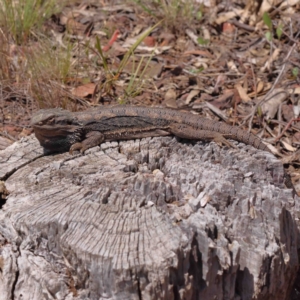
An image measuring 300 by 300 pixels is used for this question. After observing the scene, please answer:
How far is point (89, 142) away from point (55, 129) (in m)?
0.26

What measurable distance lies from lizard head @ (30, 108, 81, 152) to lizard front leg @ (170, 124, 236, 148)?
69 cm

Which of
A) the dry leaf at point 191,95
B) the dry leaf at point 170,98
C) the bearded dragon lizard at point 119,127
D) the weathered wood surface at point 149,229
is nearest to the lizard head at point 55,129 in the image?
the bearded dragon lizard at point 119,127

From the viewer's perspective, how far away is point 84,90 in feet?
17.9

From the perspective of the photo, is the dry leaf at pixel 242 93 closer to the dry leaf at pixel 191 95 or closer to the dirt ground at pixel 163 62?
the dirt ground at pixel 163 62

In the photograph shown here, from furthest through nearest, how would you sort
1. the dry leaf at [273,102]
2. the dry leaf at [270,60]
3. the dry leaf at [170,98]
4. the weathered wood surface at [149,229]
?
the dry leaf at [270,60], the dry leaf at [170,98], the dry leaf at [273,102], the weathered wood surface at [149,229]

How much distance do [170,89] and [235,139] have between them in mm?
1921

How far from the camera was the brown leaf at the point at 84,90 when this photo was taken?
5.38 metres

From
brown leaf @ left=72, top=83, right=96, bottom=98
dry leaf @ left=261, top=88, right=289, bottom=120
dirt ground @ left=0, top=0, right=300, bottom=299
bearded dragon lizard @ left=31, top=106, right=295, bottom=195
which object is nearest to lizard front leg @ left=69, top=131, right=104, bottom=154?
bearded dragon lizard @ left=31, top=106, right=295, bottom=195

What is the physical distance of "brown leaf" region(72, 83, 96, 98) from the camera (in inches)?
212

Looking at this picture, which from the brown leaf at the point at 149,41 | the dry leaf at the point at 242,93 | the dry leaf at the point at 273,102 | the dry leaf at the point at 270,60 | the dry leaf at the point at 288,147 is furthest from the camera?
the brown leaf at the point at 149,41

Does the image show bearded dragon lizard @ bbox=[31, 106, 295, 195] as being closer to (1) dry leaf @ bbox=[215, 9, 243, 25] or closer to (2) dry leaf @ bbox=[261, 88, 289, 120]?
(2) dry leaf @ bbox=[261, 88, 289, 120]

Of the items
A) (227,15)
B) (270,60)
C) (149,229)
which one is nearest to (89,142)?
(149,229)

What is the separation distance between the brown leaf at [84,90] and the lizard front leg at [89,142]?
1.53m

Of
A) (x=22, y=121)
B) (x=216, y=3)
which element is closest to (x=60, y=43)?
(x=22, y=121)
